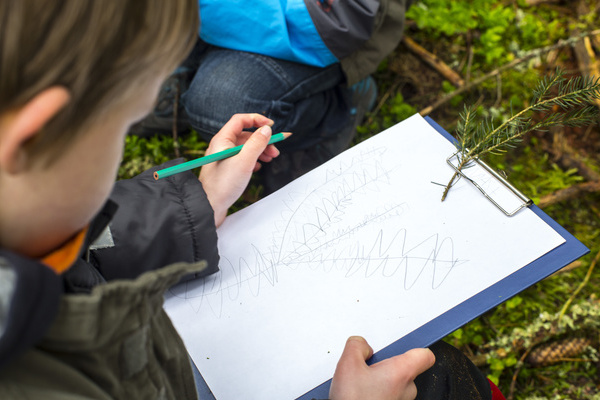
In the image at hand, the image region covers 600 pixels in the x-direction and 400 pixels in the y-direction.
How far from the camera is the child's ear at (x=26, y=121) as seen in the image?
445mm

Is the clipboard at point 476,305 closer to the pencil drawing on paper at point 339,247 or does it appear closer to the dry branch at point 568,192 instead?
the pencil drawing on paper at point 339,247

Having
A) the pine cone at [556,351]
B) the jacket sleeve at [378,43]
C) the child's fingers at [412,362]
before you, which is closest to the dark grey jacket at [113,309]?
the child's fingers at [412,362]

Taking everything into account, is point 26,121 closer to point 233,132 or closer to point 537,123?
point 233,132

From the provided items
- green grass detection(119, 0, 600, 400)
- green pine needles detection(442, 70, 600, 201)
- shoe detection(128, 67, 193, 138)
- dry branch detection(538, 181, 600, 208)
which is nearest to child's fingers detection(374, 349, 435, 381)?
green pine needles detection(442, 70, 600, 201)

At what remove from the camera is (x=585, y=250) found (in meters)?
0.85

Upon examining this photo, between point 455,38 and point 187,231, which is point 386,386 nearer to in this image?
point 187,231

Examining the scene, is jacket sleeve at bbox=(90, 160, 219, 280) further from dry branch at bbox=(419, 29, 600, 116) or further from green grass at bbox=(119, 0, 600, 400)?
dry branch at bbox=(419, 29, 600, 116)

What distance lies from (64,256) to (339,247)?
536 millimetres

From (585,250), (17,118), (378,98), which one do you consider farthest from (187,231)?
(378,98)

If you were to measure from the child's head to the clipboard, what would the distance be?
1.57 feet

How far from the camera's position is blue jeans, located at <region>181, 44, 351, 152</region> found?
137 cm

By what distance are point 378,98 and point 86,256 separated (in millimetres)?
1398

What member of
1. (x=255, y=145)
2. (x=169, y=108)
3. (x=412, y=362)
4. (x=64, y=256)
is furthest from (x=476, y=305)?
(x=169, y=108)

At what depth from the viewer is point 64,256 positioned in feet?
1.95
